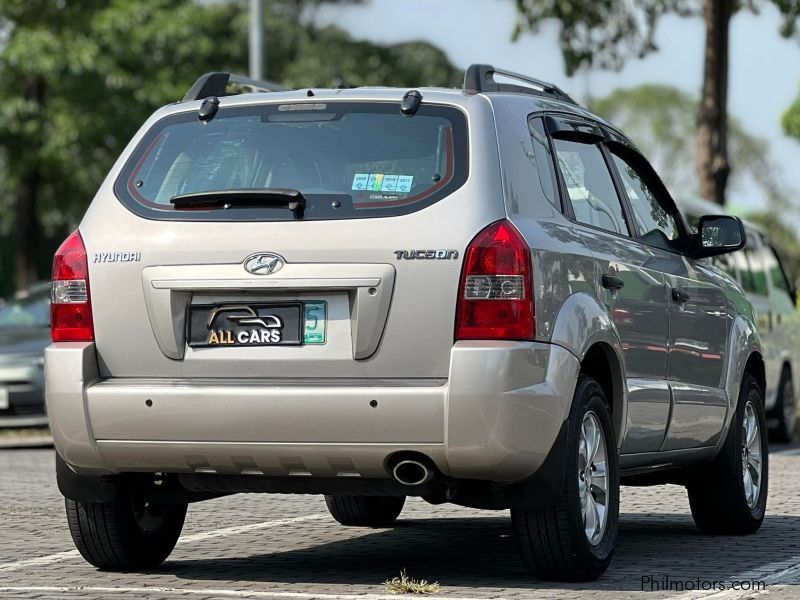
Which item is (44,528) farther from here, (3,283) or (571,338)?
(3,283)

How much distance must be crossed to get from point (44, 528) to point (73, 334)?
2.63 metres

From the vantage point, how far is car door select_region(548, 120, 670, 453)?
22.8 feet

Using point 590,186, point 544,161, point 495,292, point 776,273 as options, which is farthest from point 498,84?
point 776,273

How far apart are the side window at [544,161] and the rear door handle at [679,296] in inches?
45.2

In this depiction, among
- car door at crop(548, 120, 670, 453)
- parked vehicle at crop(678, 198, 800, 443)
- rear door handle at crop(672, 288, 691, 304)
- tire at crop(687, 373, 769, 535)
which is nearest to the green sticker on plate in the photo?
car door at crop(548, 120, 670, 453)

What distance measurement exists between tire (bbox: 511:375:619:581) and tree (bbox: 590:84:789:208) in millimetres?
76477

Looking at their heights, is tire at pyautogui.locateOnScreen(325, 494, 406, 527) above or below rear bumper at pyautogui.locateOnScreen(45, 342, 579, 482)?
below

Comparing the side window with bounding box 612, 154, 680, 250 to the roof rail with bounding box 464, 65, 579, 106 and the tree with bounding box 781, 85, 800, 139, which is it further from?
the tree with bounding box 781, 85, 800, 139

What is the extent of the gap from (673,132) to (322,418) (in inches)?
3426

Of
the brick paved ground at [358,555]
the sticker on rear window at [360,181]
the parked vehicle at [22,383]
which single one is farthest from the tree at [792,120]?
the sticker on rear window at [360,181]

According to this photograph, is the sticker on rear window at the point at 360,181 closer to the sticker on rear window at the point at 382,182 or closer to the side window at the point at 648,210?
the sticker on rear window at the point at 382,182

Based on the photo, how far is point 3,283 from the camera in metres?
51.0

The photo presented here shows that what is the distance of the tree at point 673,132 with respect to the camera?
8606 centimetres

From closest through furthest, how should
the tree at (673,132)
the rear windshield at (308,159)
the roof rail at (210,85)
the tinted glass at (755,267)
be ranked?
1. the rear windshield at (308,159)
2. the roof rail at (210,85)
3. the tinted glass at (755,267)
4. the tree at (673,132)
